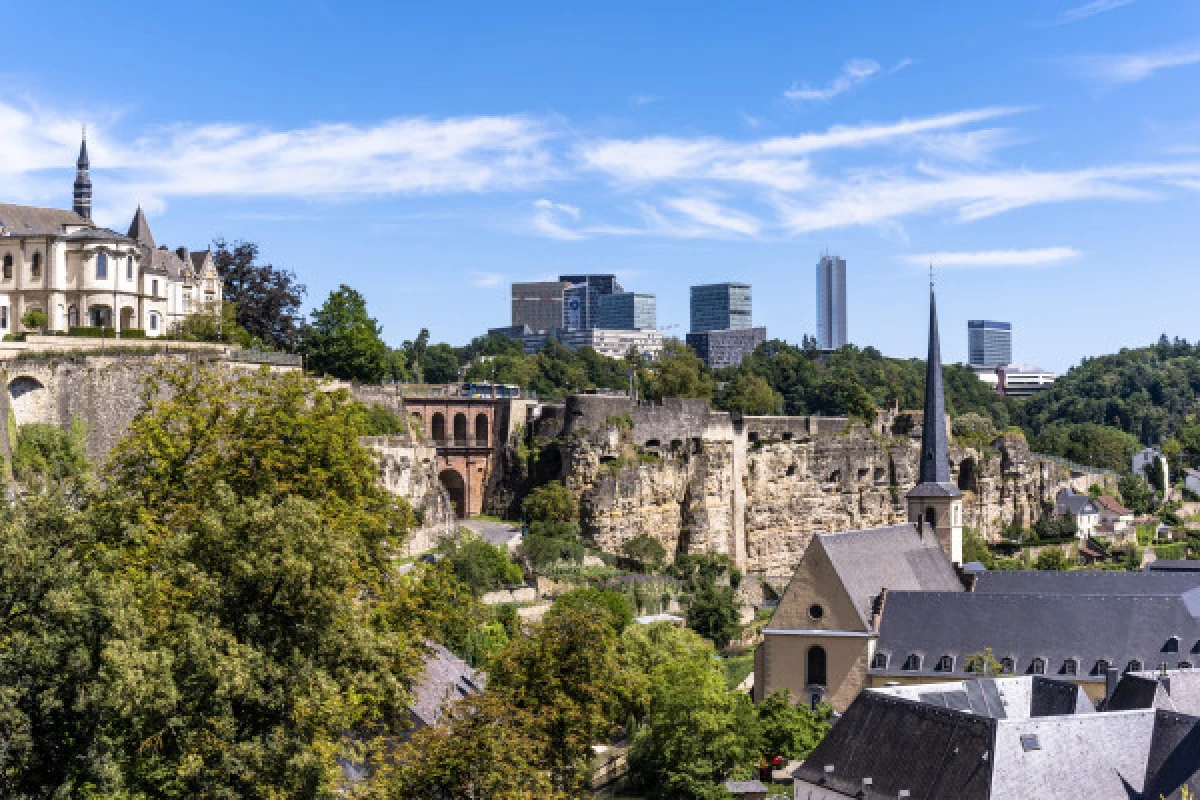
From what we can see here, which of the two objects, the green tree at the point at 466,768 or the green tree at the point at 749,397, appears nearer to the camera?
the green tree at the point at 466,768

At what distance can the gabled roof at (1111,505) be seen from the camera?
381 ft

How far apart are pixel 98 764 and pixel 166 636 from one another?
8.21ft

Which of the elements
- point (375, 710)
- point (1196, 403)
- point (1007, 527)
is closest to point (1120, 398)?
point (1196, 403)

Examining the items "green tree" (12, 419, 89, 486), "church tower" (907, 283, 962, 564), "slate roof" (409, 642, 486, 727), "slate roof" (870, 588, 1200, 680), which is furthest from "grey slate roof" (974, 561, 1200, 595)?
"green tree" (12, 419, 89, 486)

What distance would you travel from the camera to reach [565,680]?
37844mm

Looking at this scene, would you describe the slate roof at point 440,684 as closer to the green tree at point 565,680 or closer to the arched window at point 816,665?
the green tree at point 565,680

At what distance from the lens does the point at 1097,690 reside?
162ft

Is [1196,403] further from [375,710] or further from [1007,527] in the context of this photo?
[375,710]

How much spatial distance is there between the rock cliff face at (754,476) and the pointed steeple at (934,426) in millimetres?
16912

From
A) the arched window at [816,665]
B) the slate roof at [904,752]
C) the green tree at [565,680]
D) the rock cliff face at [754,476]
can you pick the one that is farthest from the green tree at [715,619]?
the green tree at [565,680]

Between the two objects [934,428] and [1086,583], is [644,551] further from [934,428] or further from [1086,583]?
[1086,583]

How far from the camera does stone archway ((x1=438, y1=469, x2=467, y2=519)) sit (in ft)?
265

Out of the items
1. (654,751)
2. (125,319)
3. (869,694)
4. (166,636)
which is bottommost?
(654,751)

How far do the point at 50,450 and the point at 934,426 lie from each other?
127 ft
